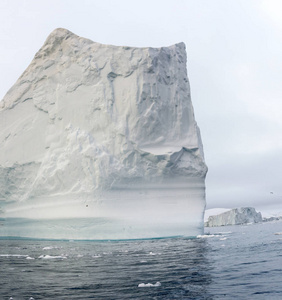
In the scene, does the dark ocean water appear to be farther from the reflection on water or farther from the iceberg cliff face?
the iceberg cliff face

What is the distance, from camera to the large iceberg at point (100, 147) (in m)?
15.4

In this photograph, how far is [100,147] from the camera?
52.3 feet

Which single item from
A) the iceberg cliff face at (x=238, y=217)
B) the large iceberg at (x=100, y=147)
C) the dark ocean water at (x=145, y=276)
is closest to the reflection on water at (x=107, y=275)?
the dark ocean water at (x=145, y=276)

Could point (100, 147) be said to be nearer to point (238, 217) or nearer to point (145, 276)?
point (145, 276)

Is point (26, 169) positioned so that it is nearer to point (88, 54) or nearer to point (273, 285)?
point (88, 54)

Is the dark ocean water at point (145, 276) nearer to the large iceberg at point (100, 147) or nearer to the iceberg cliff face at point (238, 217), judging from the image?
the large iceberg at point (100, 147)

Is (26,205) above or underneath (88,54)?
underneath

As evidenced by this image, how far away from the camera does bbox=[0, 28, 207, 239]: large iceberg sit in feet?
50.7

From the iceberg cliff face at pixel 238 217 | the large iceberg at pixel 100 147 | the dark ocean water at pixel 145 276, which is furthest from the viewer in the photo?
the iceberg cliff face at pixel 238 217

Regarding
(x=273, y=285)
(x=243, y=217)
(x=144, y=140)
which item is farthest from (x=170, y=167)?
(x=243, y=217)

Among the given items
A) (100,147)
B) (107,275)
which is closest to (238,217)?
(100,147)

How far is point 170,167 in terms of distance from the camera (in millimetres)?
16266

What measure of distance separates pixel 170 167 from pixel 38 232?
261 inches

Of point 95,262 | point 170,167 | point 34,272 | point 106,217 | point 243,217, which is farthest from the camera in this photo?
point 243,217
